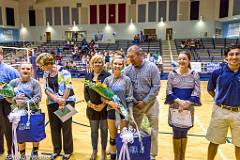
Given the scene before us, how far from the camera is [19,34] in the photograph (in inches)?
1002

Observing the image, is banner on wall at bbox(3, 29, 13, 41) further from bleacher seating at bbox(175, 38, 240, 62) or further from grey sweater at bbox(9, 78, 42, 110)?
grey sweater at bbox(9, 78, 42, 110)

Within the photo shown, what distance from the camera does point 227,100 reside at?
106 inches

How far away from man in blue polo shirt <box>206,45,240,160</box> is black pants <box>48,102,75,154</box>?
1805 millimetres

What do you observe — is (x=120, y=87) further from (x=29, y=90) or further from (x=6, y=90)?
(x=6, y=90)

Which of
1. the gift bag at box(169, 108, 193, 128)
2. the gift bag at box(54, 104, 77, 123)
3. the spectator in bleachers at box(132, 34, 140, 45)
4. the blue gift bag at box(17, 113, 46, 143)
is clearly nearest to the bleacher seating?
the spectator in bleachers at box(132, 34, 140, 45)

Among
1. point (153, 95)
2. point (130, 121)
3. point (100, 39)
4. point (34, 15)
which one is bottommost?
point (130, 121)

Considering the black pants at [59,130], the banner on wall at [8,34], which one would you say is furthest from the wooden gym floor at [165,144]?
the banner on wall at [8,34]

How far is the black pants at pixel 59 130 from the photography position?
3359 mm

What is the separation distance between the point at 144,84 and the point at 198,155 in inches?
57.8

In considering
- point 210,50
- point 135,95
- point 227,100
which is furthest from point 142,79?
point 210,50

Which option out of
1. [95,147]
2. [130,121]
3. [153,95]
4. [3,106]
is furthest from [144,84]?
[3,106]

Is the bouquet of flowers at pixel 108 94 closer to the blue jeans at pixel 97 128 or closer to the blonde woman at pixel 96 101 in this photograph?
the blonde woman at pixel 96 101

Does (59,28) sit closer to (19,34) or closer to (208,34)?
(19,34)

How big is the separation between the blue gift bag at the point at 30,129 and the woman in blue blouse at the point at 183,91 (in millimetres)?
1600
